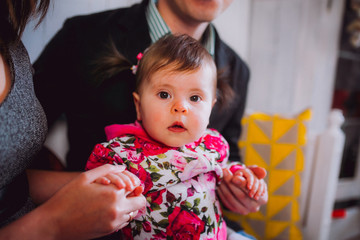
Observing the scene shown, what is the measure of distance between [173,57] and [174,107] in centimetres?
13

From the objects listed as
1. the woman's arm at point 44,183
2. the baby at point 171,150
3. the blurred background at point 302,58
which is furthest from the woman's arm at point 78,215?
the blurred background at point 302,58

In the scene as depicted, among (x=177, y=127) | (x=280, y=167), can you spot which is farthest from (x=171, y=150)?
(x=280, y=167)

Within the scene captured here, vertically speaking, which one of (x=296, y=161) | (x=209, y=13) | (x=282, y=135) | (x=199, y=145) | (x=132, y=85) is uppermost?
(x=209, y=13)

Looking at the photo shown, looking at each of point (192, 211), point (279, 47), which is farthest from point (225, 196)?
point (279, 47)

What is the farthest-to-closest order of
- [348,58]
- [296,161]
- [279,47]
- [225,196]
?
[348,58] → [279,47] → [296,161] → [225,196]

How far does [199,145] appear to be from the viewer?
69 centimetres

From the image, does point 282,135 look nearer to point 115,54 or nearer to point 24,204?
point 115,54

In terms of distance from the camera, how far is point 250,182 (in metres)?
0.67

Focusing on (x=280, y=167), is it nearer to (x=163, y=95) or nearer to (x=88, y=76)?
(x=163, y=95)

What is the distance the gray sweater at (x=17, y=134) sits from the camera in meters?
0.50

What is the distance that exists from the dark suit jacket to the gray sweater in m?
0.19

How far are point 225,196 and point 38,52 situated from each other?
74cm

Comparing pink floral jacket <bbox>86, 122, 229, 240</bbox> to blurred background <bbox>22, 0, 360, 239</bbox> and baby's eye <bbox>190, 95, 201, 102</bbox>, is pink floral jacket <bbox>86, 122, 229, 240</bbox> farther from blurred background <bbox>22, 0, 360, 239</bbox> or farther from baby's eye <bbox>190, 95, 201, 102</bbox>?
blurred background <bbox>22, 0, 360, 239</bbox>

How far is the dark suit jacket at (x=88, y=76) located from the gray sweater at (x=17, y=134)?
188mm
